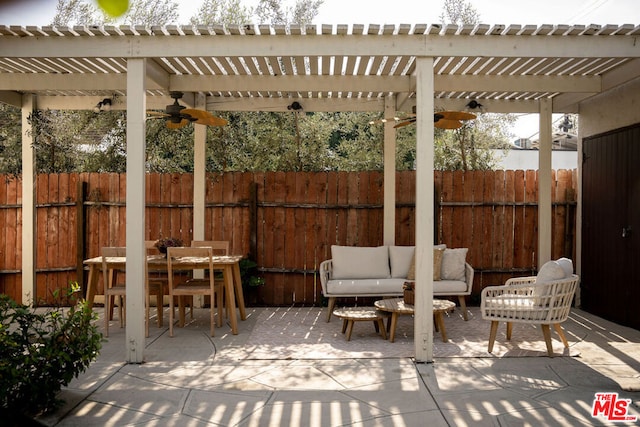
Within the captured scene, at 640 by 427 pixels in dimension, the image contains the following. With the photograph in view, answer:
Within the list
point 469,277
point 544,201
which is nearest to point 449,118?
point 469,277

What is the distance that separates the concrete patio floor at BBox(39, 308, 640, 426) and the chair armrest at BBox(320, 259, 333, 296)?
5.72ft

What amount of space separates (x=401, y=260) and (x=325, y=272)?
39.8 inches

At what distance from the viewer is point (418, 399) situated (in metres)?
4.13

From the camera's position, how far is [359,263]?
7508 millimetres

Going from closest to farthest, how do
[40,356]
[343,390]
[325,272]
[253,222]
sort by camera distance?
[40,356]
[343,390]
[325,272]
[253,222]

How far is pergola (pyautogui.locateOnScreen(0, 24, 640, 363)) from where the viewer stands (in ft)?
16.8

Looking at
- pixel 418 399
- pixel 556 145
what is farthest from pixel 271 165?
pixel 556 145

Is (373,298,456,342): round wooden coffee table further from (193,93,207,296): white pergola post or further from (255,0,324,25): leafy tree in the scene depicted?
(255,0,324,25): leafy tree

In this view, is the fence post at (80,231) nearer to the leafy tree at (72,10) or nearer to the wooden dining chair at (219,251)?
the wooden dining chair at (219,251)

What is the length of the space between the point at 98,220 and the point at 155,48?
12.4 feet

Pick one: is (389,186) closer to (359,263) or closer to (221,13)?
(359,263)

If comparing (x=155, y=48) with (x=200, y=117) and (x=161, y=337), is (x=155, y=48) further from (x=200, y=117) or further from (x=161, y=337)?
(x=161, y=337)

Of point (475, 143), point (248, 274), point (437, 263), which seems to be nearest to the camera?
point (437, 263)

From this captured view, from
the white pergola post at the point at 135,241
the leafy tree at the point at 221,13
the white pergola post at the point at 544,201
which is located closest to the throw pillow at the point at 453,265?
the white pergola post at the point at 544,201
